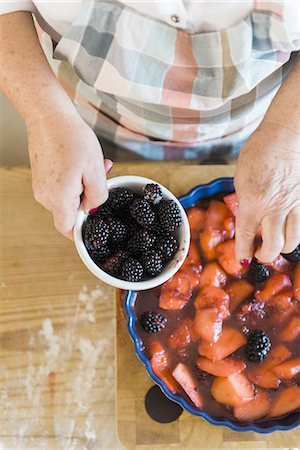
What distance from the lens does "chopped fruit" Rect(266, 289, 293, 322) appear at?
2.92 feet

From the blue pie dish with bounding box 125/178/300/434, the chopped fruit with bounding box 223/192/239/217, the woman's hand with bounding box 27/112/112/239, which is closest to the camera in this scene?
the woman's hand with bounding box 27/112/112/239

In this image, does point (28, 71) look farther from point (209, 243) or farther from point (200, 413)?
point (200, 413)

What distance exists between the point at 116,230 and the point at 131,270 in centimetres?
6

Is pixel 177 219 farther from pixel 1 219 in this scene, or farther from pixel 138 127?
pixel 1 219

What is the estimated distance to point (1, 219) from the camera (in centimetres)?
103

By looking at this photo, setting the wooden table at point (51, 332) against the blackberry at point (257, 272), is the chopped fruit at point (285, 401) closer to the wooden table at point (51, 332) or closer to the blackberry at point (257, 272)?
the blackberry at point (257, 272)

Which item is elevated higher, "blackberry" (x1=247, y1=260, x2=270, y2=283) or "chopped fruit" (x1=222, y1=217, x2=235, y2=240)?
"chopped fruit" (x1=222, y1=217, x2=235, y2=240)

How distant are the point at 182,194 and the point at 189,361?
1.01ft

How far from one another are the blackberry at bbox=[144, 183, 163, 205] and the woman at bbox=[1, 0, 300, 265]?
0.23 ft

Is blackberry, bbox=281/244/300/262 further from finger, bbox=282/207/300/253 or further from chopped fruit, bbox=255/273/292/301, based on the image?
finger, bbox=282/207/300/253

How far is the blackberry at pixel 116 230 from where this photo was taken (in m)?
0.78

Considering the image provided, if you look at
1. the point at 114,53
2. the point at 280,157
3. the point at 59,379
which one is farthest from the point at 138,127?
the point at 59,379

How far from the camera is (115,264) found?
774mm

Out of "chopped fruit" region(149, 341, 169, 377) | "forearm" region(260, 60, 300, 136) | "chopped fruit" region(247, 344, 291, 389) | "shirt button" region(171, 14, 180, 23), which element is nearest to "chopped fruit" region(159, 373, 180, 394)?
"chopped fruit" region(149, 341, 169, 377)
